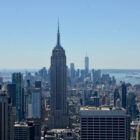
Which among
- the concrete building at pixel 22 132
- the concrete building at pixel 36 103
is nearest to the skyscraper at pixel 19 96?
the concrete building at pixel 36 103

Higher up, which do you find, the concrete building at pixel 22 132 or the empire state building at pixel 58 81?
the empire state building at pixel 58 81

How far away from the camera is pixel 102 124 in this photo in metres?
28.3

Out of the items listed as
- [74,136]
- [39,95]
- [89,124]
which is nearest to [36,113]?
[39,95]

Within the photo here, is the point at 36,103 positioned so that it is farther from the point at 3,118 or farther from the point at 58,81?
the point at 3,118

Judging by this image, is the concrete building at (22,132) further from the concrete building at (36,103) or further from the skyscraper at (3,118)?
the concrete building at (36,103)

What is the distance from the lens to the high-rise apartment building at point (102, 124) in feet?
92.0

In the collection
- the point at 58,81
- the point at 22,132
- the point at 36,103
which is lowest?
the point at 22,132

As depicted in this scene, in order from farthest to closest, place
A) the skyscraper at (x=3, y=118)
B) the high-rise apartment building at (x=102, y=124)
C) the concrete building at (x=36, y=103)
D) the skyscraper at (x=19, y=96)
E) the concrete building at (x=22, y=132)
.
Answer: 1. the concrete building at (x=36, y=103)
2. the skyscraper at (x=19, y=96)
3. the concrete building at (x=22, y=132)
4. the high-rise apartment building at (x=102, y=124)
5. the skyscraper at (x=3, y=118)

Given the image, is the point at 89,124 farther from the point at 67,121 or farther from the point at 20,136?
the point at 67,121

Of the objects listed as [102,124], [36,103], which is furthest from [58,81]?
[102,124]

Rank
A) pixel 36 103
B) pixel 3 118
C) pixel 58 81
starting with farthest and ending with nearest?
pixel 58 81 → pixel 36 103 → pixel 3 118

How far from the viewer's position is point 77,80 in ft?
377

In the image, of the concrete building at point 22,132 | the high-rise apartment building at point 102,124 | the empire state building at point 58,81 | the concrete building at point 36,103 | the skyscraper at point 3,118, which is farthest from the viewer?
the empire state building at point 58,81

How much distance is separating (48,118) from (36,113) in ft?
9.59
